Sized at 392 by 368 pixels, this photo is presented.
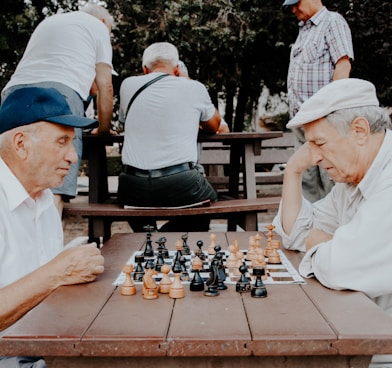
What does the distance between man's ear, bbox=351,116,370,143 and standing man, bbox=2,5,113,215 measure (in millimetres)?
2542

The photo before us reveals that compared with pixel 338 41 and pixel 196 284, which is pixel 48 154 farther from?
pixel 338 41

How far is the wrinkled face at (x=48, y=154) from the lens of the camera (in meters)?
2.36

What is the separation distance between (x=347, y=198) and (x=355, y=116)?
405 millimetres

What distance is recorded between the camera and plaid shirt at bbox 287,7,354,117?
515 centimetres

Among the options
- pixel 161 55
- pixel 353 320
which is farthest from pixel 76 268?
pixel 161 55

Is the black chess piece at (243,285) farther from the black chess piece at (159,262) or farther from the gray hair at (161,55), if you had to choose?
the gray hair at (161,55)

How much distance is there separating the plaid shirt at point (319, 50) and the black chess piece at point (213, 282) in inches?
143

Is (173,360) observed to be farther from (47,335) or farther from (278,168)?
(278,168)

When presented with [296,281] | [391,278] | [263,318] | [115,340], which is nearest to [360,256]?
[391,278]

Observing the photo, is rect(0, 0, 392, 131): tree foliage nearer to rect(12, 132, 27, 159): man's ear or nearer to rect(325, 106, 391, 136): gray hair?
rect(12, 132, 27, 159): man's ear

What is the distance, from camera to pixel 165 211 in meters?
4.42

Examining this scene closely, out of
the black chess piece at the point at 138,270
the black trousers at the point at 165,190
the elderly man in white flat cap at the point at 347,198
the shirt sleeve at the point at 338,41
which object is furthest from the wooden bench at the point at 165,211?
the black chess piece at the point at 138,270

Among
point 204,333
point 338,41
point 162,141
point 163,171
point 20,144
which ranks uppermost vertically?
point 338,41

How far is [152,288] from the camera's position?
73.4 inches
